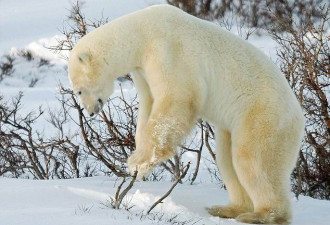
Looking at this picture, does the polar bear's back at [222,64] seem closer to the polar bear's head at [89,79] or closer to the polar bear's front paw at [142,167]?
the polar bear's head at [89,79]

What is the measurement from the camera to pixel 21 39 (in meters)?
18.5

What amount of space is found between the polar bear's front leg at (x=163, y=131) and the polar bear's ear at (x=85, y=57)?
20.4 inches

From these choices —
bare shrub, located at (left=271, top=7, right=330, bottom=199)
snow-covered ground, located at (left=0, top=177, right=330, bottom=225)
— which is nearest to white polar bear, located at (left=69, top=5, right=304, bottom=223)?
snow-covered ground, located at (left=0, top=177, right=330, bottom=225)

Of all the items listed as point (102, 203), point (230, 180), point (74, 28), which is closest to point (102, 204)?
point (102, 203)

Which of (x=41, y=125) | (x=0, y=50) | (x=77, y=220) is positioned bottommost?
(x=77, y=220)

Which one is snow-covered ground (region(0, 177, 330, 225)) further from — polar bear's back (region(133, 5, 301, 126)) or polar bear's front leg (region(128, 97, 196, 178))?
polar bear's back (region(133, 5, 301, 126))

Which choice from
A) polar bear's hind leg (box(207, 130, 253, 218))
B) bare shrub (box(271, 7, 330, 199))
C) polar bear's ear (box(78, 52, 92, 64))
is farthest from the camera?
bare shrub (box(271, 7, 330, 199))

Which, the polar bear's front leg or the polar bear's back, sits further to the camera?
the polar bear's back

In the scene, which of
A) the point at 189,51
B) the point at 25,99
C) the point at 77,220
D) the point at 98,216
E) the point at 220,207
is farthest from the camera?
the point at 25,99

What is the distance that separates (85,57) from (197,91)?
751 mm

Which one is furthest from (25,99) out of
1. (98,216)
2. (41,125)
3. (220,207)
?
(98,216)

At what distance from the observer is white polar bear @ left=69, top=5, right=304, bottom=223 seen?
4.05 metres

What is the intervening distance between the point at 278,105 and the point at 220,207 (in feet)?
2.86

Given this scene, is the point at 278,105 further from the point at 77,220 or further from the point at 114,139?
the point at 114,139
